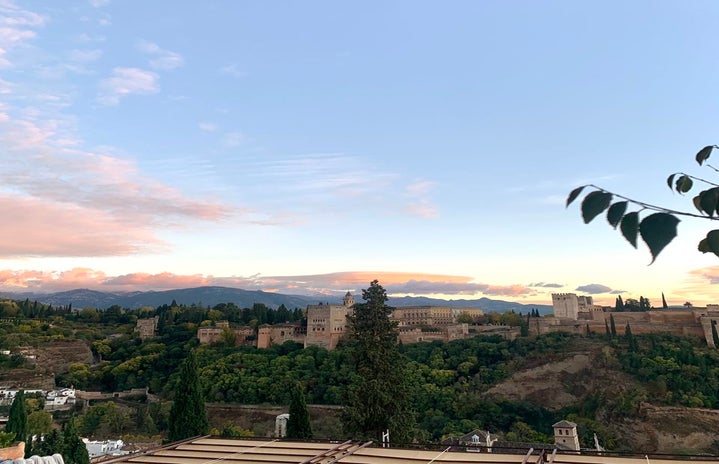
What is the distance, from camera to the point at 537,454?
5.96 m

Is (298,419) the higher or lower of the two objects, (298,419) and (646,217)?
the lower

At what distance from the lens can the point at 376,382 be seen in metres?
12.7

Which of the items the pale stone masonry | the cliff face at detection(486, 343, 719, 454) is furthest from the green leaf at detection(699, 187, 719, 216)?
the pale stone masonry

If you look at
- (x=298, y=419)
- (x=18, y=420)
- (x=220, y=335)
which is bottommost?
(x=18, y=420)

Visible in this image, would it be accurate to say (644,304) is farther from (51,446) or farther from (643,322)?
(51,446)

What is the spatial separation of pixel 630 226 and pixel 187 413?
16257 mm

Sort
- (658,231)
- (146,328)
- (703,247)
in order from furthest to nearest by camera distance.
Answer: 1. (146,328)
2. (703,247)
3. (658,231)

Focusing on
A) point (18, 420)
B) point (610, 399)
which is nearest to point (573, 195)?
point (18, 420)

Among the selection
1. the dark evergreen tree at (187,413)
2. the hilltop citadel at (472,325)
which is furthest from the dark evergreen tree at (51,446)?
the hilltop citadel at (472,325)

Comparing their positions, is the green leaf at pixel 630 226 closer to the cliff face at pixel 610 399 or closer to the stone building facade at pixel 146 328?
the cliff face at pixel 610 399

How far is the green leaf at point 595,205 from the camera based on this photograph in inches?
45.4

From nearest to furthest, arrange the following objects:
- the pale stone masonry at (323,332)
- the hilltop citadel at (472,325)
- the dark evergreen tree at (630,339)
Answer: the dark evergreen tree at (630,339)
the hilltop citadel at (472,325)
the pale stone masonry at (323,332)

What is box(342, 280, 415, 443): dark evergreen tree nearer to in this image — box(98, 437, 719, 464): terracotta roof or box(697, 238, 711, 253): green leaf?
box(98, 437, 719, 464): terracotta roof

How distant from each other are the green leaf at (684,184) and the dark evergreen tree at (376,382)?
38.8ft
